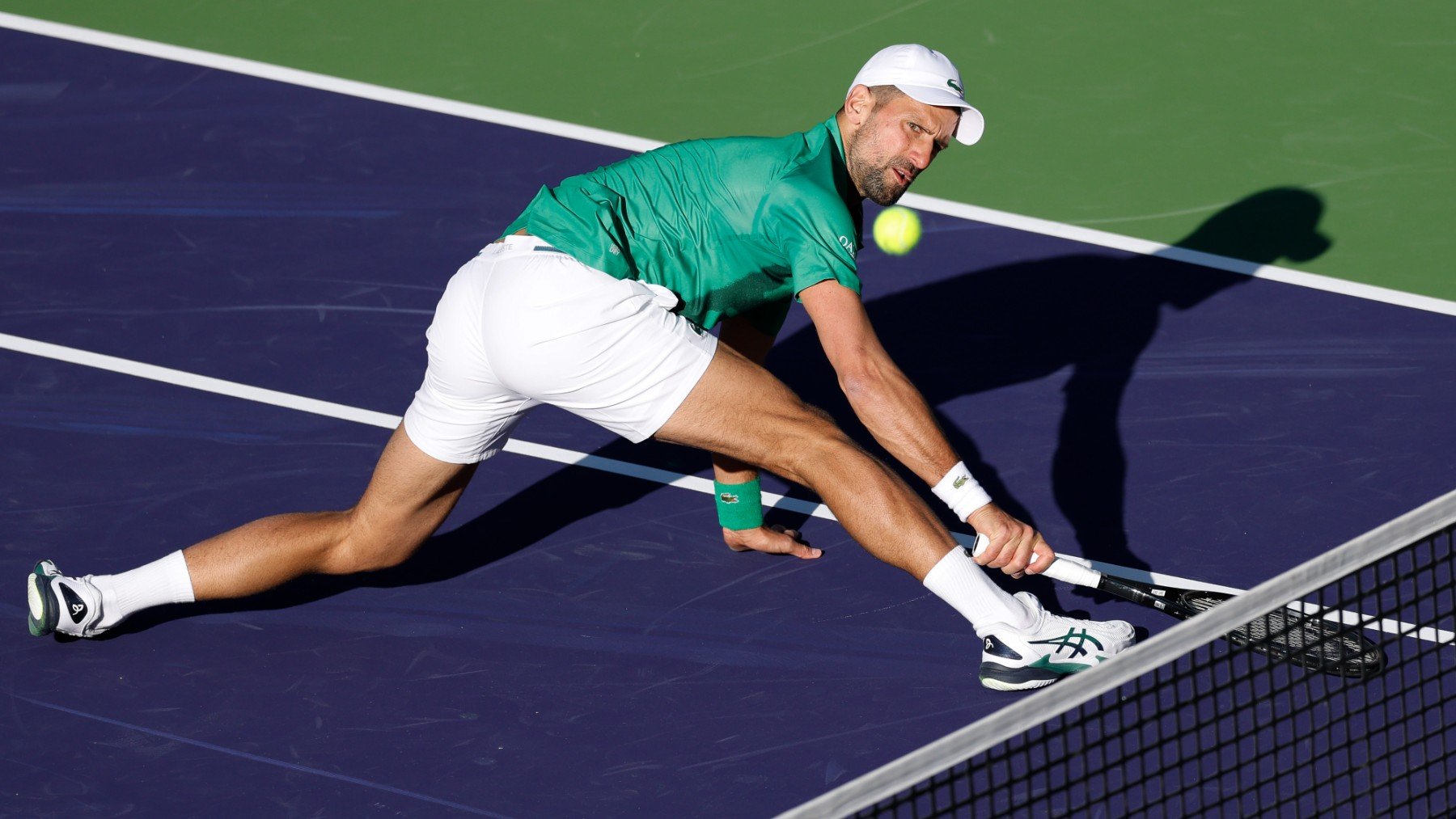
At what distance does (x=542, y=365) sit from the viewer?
17.7ft

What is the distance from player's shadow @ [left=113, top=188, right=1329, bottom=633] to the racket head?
57 cm

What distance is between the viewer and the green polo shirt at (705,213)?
5523 mm

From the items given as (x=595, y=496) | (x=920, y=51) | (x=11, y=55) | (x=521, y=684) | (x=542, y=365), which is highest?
(x=11, y=55)

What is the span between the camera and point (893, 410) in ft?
17.3

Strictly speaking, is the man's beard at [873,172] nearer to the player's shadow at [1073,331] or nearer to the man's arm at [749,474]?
the man's arm at [749,474]

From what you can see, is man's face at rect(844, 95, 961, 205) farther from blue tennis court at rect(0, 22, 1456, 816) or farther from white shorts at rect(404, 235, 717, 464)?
blue tennis court at rect(0, 22, 1456, 816)

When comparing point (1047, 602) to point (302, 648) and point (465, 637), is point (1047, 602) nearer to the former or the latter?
point (465, 637)

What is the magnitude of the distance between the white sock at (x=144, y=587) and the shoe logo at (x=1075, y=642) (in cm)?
268

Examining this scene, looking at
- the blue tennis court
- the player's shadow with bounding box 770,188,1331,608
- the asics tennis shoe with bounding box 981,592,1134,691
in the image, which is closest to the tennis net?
the asics tennis shoe with bounding box 981,592,1134,691

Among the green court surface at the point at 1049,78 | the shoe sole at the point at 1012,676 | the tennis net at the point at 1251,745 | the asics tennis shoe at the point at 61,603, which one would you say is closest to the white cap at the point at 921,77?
the shoe sole at the point at 1012,676

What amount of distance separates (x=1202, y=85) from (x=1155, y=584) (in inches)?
155

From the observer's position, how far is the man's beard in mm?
5609

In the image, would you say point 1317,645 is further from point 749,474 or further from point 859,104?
point 859,104

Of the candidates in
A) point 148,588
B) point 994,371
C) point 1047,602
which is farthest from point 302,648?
point 994,371
